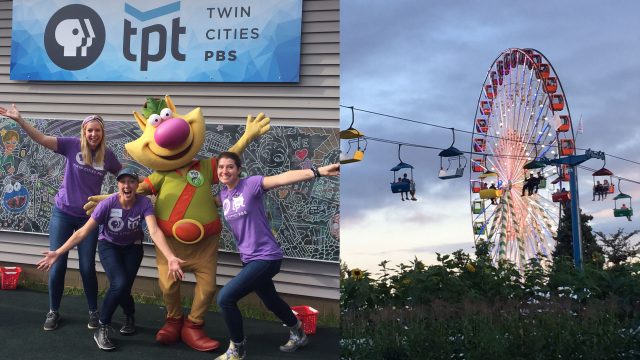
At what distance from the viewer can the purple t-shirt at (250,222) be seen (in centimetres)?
396

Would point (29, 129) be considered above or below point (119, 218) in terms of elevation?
above

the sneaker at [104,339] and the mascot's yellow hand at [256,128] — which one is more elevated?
the mascot's yellow hand at [256,128]

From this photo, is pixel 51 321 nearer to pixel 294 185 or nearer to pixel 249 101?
pixel 294 185

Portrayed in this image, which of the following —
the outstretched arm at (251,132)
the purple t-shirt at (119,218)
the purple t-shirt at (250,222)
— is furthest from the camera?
the outstretched arm at (251,132)

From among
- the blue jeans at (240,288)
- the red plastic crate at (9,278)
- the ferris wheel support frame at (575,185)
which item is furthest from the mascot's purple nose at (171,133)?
the ferris wheel support frame at (575,185)

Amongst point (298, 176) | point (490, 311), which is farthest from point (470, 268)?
point (298, 176)

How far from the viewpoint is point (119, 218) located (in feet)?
13.7

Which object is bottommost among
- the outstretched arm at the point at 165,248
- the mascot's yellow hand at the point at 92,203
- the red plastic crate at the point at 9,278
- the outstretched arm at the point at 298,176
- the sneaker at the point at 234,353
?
the sneaker at the point at 234,353

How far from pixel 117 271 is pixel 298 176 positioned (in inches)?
55.3

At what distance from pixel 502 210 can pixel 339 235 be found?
10.2m

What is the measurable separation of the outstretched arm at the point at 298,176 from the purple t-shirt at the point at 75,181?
1.41 meters

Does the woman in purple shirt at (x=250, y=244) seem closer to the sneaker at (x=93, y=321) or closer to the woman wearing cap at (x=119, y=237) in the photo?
the woman wearing cap at (x=119, y=237)

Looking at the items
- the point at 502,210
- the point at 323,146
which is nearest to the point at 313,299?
the point at 323,146

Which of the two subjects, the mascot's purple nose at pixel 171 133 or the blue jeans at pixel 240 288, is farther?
the mascot's purple nose at pixel 171 133
